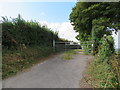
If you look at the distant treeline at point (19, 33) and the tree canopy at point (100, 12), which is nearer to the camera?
the distant treeline at point (19, 33)

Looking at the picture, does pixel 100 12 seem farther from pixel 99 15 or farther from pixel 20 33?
pixel 20 33

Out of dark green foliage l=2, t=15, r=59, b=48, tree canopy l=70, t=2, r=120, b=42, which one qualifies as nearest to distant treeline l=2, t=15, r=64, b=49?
dark green foliage l=2, t=15, r=59, b=48

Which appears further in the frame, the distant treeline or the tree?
the tree

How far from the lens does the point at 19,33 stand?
438cm

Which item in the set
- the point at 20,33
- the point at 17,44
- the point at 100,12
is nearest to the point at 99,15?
the point at 100,12

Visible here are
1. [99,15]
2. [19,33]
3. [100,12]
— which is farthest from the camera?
[99,15]

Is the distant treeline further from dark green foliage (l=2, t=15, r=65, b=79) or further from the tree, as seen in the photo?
the tree

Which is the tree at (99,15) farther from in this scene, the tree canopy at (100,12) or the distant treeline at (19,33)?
the distant treeline at (19,33)

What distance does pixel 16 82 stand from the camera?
2.38 meters

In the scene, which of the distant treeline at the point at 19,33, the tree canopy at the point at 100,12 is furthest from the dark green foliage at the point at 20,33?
the tree canopy at the point at 100,12

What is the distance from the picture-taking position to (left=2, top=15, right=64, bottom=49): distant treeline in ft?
12.5

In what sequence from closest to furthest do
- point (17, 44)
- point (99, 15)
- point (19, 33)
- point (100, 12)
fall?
point (17, 44) → point (19, 33) → point (100, 12) → point (99, 15)

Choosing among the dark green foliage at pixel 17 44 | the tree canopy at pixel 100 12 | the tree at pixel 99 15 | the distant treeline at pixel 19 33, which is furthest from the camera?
the tree canopy at pixel 100 12

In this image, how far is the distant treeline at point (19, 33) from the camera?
3816mm
